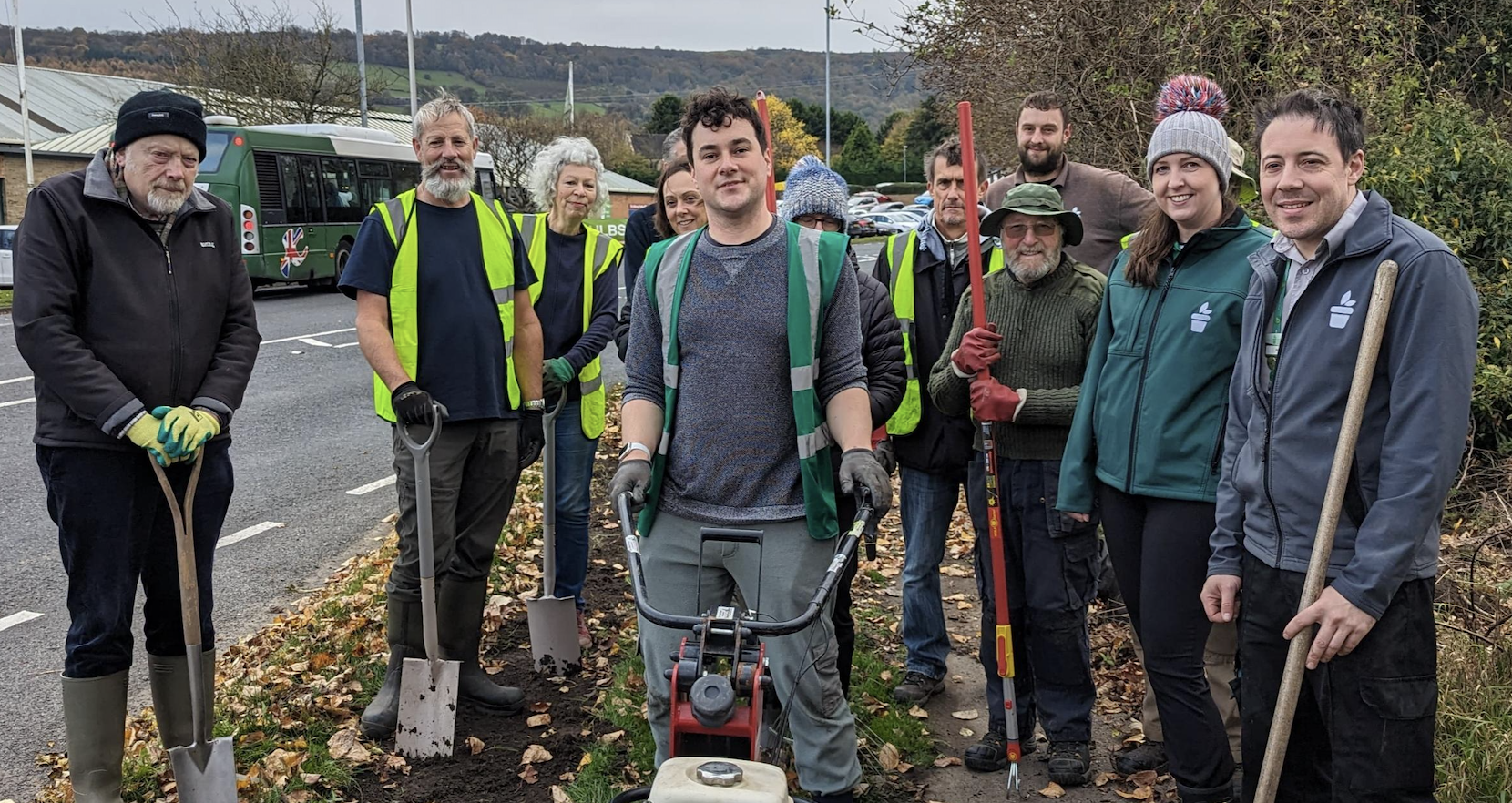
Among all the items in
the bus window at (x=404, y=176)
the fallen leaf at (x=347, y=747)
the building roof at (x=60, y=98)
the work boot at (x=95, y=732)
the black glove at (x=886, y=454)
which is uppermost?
the building roof at (x=60, y=98)

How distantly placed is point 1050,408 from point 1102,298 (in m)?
0.42

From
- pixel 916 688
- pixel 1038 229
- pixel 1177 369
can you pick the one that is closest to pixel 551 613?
pixel 916 688

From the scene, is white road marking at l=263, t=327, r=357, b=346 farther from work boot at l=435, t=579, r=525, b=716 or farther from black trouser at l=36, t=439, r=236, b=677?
black trouser at l=36, t=439, r=236, b=677

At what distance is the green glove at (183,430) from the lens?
144 inches

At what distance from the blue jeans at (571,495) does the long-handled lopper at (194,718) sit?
5.84 feet

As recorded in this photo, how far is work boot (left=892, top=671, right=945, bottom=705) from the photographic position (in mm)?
4867

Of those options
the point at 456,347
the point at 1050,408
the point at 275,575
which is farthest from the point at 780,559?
the point at 275,575

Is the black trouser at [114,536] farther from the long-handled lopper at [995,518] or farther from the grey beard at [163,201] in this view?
the long-handled lopper at [995,518]

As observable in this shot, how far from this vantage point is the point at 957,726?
4.74m

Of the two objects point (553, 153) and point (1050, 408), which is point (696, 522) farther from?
point (553, 153)

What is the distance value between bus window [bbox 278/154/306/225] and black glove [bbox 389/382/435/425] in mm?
20363

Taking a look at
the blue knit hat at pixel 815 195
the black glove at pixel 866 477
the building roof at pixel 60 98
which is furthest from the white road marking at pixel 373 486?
the building roof at pixel 60 98

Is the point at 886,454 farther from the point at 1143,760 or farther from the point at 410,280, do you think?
the point at 410,280

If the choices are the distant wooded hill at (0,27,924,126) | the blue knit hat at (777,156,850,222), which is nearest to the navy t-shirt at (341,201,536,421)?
the blue knit hat at (777,156,850,222)
